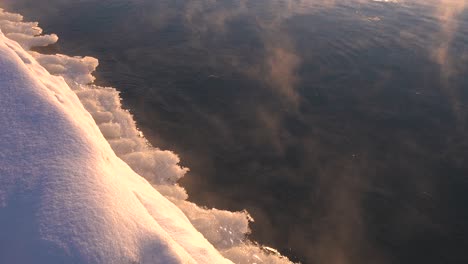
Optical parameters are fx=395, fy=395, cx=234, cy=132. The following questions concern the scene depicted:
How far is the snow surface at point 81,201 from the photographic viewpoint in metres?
2.79

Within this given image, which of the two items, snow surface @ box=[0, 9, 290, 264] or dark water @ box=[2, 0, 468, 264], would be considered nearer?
snow surface @ box=[0, 9, 290, 264]

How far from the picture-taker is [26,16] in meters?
10.1

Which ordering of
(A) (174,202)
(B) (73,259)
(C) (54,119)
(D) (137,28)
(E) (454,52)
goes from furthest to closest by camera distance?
1. (D) (137,28)
2. (E) (454,52)
3. (A) (174,202)
4. (C) (54,119)
5. (B) (73,259)

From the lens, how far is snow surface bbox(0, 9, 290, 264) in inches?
110

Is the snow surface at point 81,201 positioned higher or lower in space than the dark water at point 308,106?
lower

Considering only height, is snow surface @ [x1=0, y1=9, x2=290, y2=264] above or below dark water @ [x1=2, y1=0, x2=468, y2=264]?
below

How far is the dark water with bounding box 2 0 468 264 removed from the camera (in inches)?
199

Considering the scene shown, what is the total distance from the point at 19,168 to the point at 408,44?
8548 mm

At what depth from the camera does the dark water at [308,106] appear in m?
5.05

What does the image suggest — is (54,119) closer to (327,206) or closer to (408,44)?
(327,206)

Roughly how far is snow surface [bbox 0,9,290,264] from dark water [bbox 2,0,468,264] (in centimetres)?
42

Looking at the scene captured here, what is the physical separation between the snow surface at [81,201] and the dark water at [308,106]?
425mm

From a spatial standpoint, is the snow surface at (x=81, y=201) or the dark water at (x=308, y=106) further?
the dark water at (x=308, y=106)

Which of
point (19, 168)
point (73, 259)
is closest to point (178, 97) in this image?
point (19, 168)
